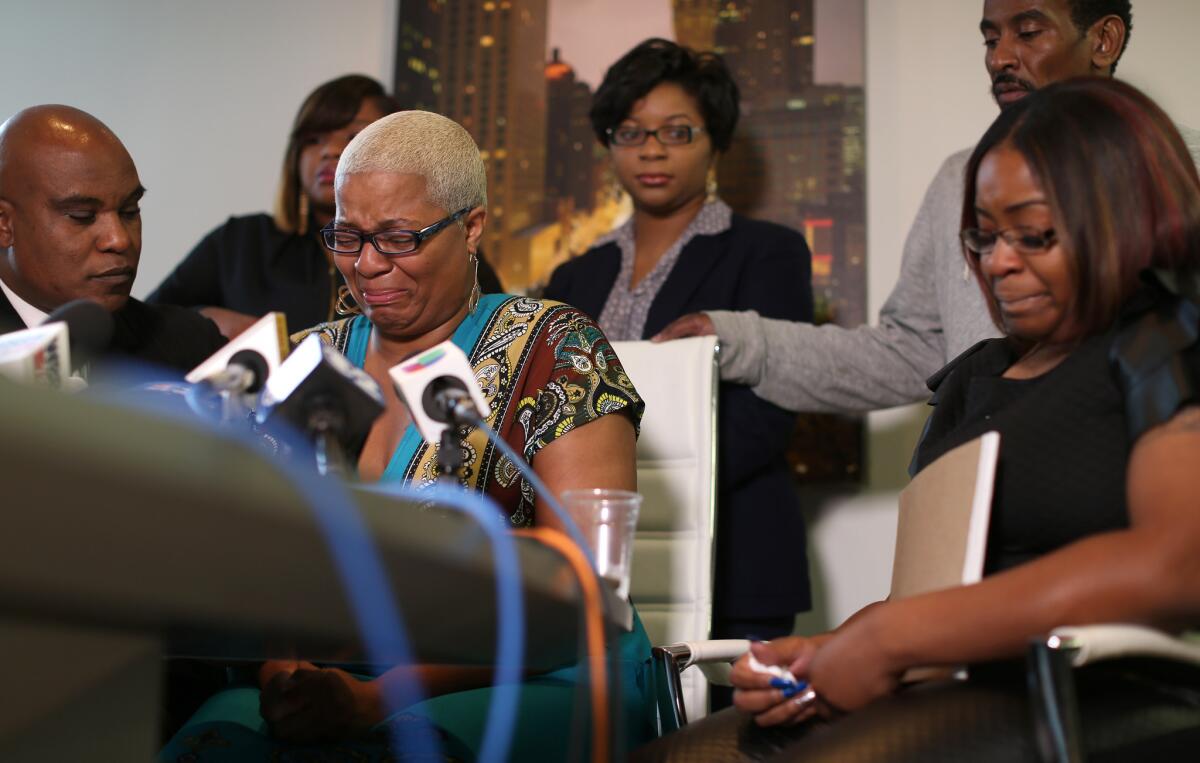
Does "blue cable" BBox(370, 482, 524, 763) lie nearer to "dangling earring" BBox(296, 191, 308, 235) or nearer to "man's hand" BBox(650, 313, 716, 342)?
"man's hand" BBox(650, 313, 716, 342)

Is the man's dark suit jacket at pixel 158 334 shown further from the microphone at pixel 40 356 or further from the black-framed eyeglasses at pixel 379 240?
the microphone at pixel 40 356

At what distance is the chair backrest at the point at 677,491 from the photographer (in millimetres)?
2088

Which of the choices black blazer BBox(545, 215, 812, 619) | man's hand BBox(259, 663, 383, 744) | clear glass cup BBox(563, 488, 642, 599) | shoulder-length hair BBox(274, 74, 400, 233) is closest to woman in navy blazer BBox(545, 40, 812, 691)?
black blazer BBox(545, 215, 812, 619)

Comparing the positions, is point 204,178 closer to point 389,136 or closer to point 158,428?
point 389,136

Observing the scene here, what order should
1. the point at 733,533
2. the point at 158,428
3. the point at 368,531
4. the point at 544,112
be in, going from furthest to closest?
the point at 544,112 → the point at 733,533 → the point at 368,531 → the point at 158,428

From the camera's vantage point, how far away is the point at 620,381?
70.6 inches

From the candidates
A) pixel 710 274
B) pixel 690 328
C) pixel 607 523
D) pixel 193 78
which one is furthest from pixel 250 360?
pixel 193 78

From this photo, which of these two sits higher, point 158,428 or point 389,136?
point 389,136

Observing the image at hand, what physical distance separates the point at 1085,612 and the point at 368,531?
24.5 inches

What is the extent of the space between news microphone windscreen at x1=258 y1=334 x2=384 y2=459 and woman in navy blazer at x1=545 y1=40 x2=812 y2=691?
1.63m

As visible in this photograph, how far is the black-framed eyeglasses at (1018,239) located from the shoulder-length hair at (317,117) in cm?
194

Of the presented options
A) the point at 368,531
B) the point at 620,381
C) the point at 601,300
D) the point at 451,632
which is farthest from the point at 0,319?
the point at 368,531

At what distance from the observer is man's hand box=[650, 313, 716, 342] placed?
2.43 meters

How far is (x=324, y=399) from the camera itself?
3.35 feet
